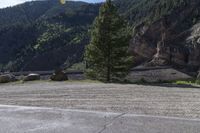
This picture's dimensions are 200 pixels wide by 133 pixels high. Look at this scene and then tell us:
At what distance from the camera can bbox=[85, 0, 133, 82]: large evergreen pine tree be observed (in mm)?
35625

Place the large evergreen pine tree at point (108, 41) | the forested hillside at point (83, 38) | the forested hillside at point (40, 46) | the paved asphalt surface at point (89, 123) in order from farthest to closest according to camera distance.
Result: the forested hillside at point (40, 46), the forested hillside at point (83, 38), the large evergreen pine tree at point (108, 41), the paved asphalt surface at point (89, 123)

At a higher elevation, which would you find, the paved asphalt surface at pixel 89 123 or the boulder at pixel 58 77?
the paved asphalt surface at pixel 89 123

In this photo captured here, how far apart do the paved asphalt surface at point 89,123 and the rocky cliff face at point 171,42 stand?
280ft

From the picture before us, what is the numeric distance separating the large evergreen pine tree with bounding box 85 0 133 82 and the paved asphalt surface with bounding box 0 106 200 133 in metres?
25.7

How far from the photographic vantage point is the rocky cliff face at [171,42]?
328 feet

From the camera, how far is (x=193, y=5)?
128 m

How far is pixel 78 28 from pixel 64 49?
116 feet

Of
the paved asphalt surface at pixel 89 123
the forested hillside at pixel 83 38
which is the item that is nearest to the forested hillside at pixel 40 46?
the forested hillside at pixel 83 38

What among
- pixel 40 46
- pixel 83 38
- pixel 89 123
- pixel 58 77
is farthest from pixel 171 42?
pixel 89 123

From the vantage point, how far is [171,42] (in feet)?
355

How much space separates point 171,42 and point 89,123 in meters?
101

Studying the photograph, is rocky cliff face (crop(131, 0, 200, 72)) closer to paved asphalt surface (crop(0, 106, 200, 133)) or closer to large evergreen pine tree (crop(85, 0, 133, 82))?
large evergreen pine tree (crop(85, 0, 133, 82))

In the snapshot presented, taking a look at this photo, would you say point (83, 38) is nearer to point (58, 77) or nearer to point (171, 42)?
point (171, 42)

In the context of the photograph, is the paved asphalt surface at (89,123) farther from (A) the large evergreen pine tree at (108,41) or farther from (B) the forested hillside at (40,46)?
(B) the forested hillside at (40,46)
